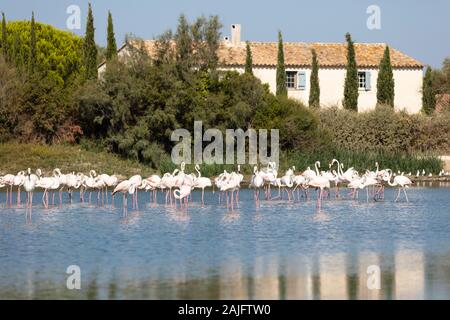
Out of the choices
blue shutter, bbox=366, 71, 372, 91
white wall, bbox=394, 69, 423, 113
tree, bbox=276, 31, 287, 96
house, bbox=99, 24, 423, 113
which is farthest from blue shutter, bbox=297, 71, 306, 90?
white wall, bbox=394, 69, 423, 113

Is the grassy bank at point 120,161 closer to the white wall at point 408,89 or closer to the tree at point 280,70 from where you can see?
the tree at point 280,70

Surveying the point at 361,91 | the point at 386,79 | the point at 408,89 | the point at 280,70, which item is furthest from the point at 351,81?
the point at 408,89

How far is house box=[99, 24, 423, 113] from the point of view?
55188 millimetres

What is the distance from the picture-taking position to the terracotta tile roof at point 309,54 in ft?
182

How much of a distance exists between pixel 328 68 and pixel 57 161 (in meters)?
22.5

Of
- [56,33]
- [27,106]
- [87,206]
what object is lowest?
[87,206]

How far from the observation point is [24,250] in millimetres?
17484

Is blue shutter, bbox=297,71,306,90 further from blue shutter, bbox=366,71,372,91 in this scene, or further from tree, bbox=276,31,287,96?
blue shutter, bbox=366,71,372,91

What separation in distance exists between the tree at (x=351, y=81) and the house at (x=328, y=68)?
1242 mm

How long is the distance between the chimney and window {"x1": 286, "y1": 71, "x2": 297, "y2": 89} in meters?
3.92

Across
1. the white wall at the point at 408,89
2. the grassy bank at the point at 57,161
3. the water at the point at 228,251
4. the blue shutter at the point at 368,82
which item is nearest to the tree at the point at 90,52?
the grassy bank at the point at 57,161
